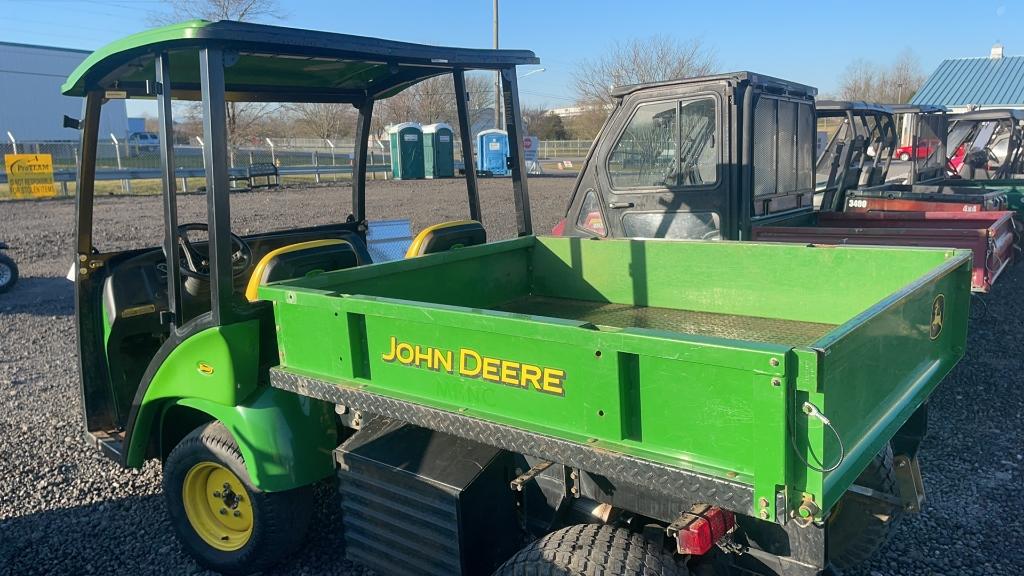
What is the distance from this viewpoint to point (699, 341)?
1.97 metres

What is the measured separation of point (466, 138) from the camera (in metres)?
4.25

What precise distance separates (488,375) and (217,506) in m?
1.68

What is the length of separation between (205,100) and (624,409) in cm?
183

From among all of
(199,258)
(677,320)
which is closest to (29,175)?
(199,258)

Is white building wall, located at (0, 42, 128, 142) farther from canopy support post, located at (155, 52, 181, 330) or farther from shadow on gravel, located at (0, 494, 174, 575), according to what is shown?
canopy support post, located at (155, 52, 181, 330)

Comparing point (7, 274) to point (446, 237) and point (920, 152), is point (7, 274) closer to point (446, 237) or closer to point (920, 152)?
point (446, 237)

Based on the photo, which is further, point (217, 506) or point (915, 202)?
point (915, 202)

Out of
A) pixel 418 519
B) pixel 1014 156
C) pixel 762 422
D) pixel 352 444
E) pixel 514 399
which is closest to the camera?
pixel 762 422

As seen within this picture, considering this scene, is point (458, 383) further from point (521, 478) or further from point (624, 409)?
point (624, 409)

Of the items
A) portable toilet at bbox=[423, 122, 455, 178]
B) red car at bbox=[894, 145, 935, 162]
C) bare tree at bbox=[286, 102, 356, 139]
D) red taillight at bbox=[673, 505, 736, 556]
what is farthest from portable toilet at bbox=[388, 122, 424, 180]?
red taillight at bbox=[673, 505, 736, 556]

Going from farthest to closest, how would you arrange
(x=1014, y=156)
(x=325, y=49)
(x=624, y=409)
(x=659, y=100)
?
(x=1014, y=156) < (x=659, y=100) < (x=325, y=49) < (x=624, y=409)

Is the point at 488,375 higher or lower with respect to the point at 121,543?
higher

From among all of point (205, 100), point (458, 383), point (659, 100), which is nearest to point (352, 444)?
point (458, 383)

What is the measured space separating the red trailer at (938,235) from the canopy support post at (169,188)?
367 centimetres
